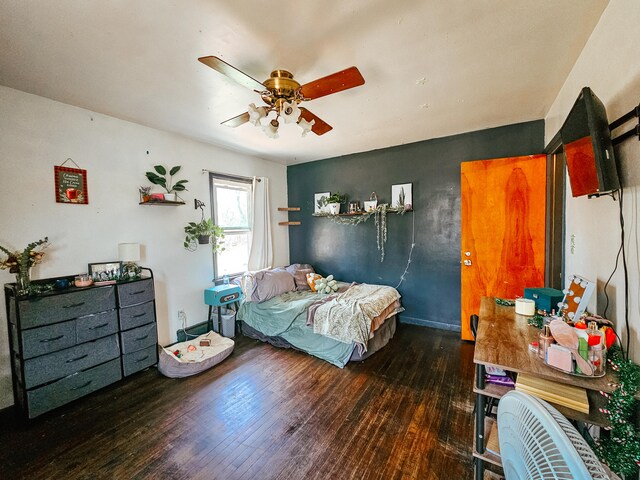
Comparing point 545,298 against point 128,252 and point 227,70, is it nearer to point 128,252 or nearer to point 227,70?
point 227,70

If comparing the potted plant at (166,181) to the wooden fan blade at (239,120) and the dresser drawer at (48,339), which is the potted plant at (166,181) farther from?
the dresser drawer at (48,339)

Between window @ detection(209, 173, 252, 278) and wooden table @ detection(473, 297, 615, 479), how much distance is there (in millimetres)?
3260

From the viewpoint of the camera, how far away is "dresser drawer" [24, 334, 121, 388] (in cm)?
196

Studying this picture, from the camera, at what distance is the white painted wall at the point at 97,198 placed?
7.00 ft

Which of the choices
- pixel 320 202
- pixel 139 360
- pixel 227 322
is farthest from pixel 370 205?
pixel 139 360

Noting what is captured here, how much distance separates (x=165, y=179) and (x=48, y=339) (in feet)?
6.08

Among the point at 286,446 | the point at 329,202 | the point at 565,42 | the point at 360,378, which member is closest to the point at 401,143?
the point at 329,202

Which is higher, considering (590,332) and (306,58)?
(306,58)

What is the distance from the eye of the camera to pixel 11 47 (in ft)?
5.39

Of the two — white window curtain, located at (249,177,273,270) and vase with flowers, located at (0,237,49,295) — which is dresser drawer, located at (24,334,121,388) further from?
white window curtain, located at (249,177,273,270)

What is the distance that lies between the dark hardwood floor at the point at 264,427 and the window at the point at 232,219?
5.03 feet

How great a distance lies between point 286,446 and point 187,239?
2536mm

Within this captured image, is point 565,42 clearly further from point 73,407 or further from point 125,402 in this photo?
point 73,407

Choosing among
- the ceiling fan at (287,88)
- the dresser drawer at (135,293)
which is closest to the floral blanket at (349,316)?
the dresser drawer at (135,293)
